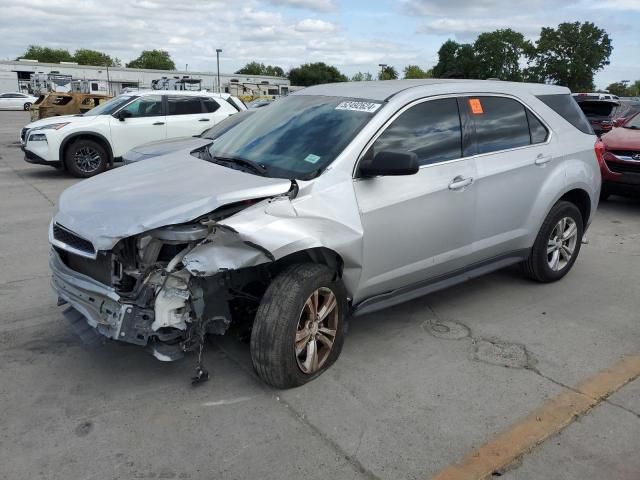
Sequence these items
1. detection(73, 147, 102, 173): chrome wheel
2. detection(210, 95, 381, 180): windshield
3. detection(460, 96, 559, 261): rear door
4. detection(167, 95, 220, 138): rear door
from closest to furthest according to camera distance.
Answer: detection(210, 95, 381, 180): windshield, detection(460, 96, 559, 261): rear door, detection(73, 147, 102, 173): chrome wheel, detection(167, 95, 220, 138): rear door

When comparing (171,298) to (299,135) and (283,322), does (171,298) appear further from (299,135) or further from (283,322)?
(299,135)

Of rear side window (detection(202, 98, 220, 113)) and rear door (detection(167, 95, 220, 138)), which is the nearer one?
rear door (detection(167, 95, 220, 138))

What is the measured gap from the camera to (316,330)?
3.40m

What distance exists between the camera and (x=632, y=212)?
8.73m

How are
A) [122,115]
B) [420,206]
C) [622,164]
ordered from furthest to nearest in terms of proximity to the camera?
1. [122,115]
2. [622,164]
3. [420,206]

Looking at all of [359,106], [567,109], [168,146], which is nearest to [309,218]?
[359,106]

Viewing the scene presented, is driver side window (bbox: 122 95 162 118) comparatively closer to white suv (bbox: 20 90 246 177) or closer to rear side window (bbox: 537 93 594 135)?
white suv (bbox: 20 90 246 177)

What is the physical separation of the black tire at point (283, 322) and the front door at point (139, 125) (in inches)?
375

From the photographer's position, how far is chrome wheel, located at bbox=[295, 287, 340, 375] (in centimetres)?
331

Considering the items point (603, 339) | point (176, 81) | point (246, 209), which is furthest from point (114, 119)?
point (176, 81)

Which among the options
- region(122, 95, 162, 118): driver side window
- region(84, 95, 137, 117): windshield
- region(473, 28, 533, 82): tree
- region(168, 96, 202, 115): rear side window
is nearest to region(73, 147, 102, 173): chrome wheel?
region(84, 95, 137, 117): windshield

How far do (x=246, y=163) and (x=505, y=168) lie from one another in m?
2.04

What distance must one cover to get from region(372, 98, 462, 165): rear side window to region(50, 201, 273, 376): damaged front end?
1.19 meters

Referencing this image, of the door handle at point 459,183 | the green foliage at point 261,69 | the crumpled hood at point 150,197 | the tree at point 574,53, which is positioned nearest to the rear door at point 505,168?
the door handle at point 459,183
